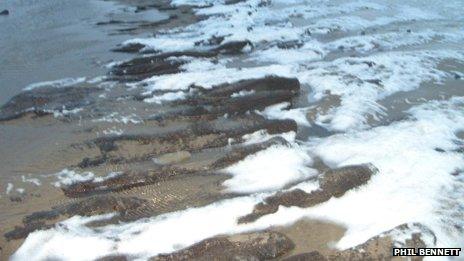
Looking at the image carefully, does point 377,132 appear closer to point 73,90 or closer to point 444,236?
point 444,236

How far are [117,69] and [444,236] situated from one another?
24.9ft

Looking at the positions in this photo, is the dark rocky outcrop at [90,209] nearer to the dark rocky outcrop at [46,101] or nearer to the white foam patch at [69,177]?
the white foam patch at [69,177]

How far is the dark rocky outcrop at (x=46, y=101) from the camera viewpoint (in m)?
8.13

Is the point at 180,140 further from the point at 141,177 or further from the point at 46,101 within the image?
the point at 46,101

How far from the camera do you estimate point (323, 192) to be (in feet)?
17.6

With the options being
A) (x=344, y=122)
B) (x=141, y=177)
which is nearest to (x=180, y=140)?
(x=141, y=177)

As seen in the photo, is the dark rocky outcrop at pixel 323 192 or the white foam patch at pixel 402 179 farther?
the dark rocky outcrop at pixel 323 192

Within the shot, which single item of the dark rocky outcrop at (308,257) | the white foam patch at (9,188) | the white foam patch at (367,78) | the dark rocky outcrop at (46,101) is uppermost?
the dark rocky outcrop at (46,101)

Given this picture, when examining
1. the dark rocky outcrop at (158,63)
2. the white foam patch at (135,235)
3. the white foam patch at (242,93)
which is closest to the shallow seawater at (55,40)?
the dark rocky outcrop at (158,63)

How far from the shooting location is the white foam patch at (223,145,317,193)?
567 cm

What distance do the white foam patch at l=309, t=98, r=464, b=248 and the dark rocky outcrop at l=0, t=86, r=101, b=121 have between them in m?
4.44

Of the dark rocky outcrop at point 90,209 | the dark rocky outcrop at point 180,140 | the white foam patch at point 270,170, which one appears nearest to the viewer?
the dark rocky outcrop at point 90,209

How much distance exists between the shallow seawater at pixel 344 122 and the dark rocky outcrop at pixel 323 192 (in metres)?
0.08

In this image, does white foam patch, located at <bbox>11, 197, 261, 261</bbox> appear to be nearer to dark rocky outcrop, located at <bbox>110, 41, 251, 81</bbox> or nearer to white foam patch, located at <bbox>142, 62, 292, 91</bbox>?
white foam patch, located at <bbox>142, 62, 292, 91</bbox>
